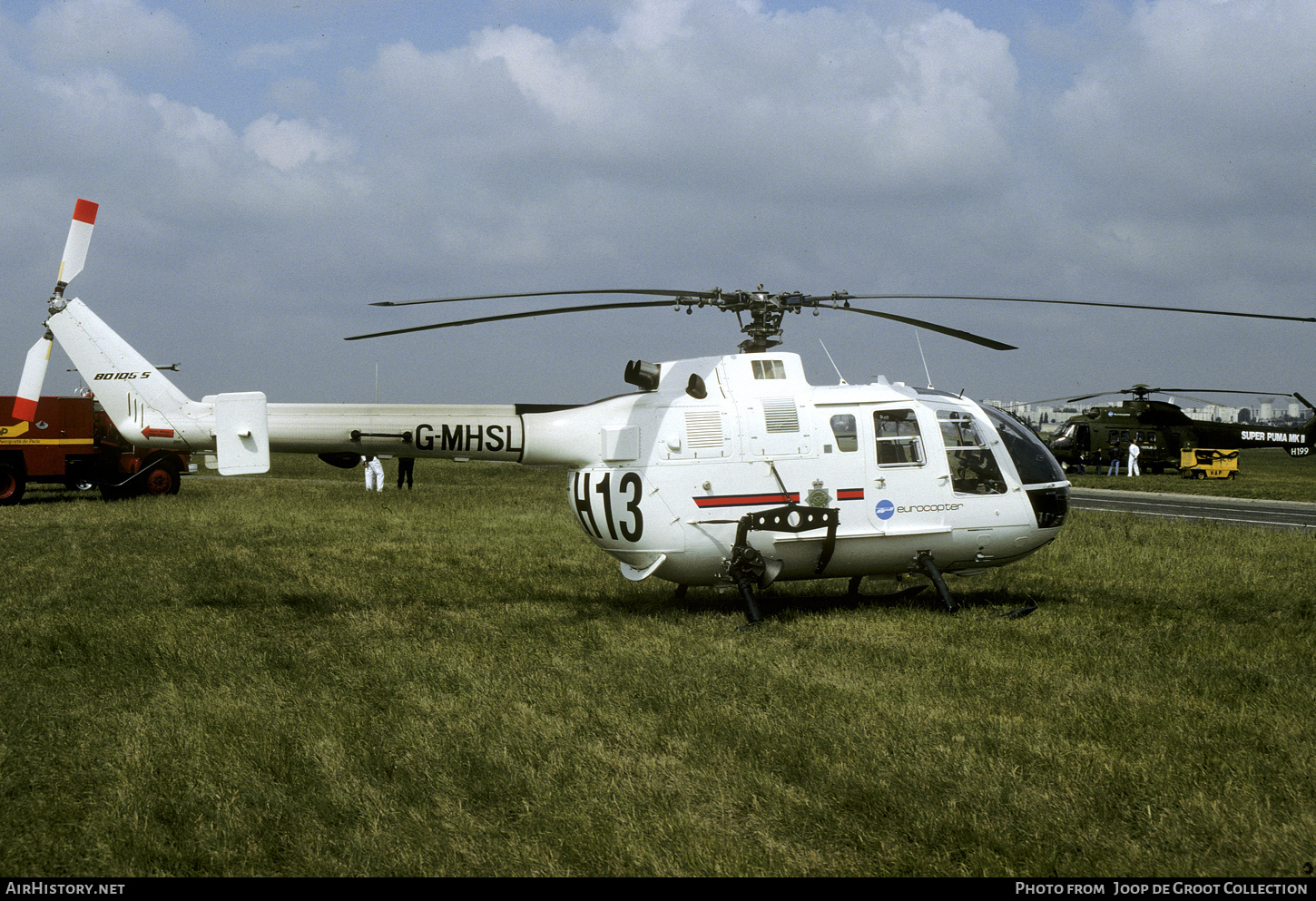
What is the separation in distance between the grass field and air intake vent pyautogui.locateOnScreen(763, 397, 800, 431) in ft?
6.63

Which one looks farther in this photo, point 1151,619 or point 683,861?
point 1151,619

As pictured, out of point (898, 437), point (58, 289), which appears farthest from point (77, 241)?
point (898, 437)

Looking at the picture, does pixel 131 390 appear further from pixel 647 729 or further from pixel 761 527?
pixel 647 729

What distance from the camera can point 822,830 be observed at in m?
4.96

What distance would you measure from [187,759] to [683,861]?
333cm

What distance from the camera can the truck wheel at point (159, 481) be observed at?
2564 cm

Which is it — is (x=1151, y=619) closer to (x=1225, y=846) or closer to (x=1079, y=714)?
(x=1079, y=714)

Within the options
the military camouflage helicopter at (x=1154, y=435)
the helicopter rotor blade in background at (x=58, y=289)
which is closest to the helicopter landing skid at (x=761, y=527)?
the helicopter rotor blade in background at (x=58, y=289)

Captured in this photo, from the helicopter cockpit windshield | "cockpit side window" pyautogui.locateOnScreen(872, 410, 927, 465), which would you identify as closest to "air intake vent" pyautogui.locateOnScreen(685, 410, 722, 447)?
"cockpit side window" pyautogui.locateOnScreen(872, 410, 927, 465)

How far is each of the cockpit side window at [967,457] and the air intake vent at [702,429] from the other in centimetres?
240

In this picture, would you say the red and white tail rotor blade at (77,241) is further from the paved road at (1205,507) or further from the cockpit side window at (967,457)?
the paved road at (1205,507)

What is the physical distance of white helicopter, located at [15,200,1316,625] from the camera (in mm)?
9742

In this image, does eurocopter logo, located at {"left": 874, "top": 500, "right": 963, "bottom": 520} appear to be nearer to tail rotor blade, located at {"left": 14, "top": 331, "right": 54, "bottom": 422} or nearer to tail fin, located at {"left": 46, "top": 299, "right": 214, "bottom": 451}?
tail fin, located at {"left": 46, "top": 299, "right": 214, "bottom": 451}
